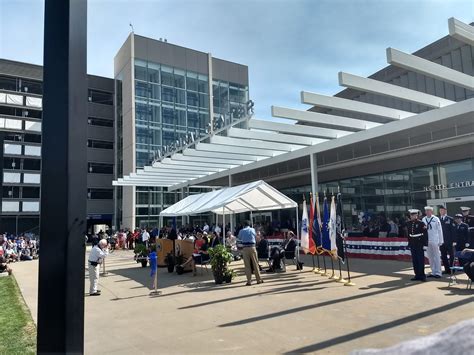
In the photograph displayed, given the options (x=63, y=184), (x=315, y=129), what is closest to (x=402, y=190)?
(x=315, y=129)

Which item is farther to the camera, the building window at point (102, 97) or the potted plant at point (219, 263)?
the building window at point (102, 97)

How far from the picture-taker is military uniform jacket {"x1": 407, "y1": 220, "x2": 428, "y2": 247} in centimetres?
1031

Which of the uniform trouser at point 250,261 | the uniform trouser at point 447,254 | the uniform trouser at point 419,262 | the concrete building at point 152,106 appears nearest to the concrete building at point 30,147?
the concrete building at point 152,106

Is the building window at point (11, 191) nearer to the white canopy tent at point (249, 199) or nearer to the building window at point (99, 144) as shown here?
the building window at point (99, 144)

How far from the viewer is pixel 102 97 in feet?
174

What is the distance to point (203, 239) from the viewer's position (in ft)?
51.0

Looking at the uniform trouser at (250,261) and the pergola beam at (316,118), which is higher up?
the pergola beam at (316,118)

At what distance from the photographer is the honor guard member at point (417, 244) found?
395 inches

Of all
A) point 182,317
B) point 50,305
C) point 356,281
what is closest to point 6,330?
point 182,317

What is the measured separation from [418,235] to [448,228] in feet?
4.38

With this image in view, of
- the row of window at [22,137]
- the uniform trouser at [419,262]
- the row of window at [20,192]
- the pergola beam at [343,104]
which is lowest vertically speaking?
the uniform trouser at [419,262]

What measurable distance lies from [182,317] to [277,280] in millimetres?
4589

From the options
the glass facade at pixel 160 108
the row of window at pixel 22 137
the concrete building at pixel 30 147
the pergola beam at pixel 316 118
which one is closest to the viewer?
the pergola beam at pixel 316 118

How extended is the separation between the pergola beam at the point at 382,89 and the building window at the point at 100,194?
1783 inches
